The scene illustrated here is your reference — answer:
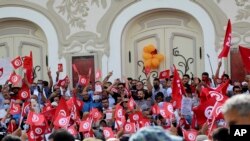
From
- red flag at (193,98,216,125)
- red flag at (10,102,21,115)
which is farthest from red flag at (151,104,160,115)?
red flag at (10,102,21,115)

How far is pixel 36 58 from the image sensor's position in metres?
19.9

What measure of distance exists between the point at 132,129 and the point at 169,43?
6016 mm

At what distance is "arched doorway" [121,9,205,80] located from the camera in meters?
18.3

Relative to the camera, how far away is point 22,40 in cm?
2017

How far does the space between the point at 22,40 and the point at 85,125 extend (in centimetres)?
740

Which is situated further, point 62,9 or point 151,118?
point 62,9

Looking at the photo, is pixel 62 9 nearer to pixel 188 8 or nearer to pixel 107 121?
pixel 188 8

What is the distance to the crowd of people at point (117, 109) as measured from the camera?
12.0m

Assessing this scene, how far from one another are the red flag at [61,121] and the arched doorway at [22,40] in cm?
659

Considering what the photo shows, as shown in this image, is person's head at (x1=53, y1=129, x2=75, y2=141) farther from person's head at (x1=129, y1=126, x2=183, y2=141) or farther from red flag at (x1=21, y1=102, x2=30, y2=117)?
red flag at (x1=21, y1=102, x2=30, y2=117)

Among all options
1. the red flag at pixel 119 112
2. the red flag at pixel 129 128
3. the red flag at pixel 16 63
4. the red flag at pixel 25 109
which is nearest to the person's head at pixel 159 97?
the red flag at pixel 119 112

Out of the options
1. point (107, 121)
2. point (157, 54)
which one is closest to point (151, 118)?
point (107, 121)

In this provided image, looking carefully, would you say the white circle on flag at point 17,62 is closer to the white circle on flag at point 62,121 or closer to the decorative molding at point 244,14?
the white circle on flag at point 62,121

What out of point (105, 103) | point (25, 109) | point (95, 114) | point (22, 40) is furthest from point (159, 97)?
point (22, 40)
